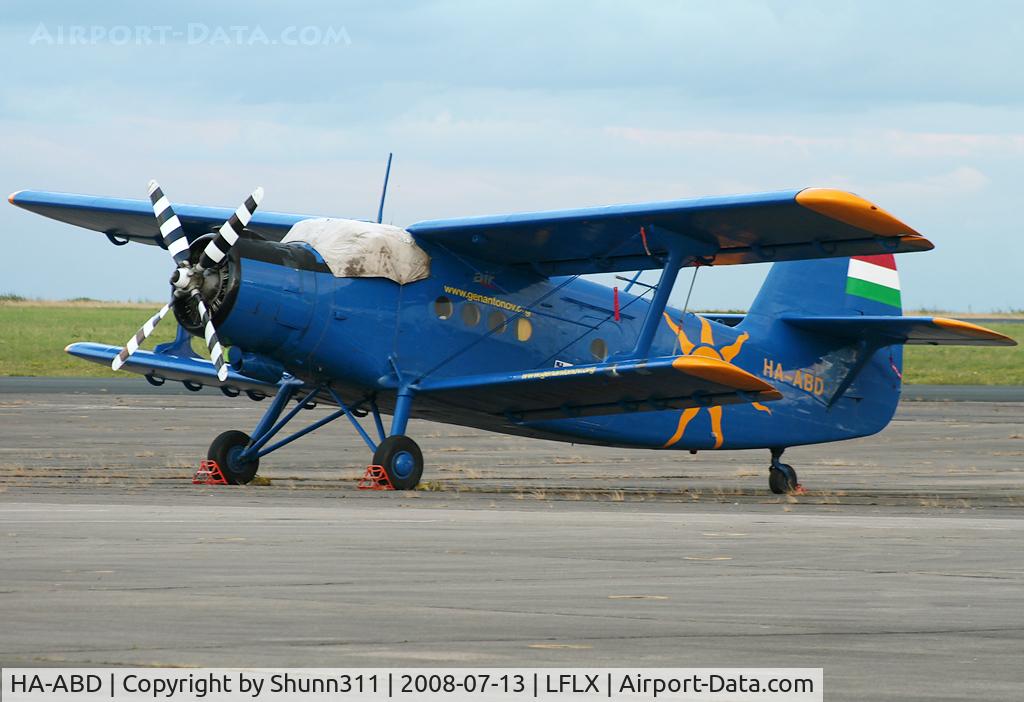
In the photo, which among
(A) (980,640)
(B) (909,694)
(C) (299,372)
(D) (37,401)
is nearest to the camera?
(B) (909,694)

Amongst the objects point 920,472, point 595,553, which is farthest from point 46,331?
point 595,553

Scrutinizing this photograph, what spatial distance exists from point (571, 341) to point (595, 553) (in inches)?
335

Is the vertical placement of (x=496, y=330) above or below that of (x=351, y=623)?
above

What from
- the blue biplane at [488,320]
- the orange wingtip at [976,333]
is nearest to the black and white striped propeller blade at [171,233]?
the blue biplane at [488,320]

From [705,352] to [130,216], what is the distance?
710 centimetres

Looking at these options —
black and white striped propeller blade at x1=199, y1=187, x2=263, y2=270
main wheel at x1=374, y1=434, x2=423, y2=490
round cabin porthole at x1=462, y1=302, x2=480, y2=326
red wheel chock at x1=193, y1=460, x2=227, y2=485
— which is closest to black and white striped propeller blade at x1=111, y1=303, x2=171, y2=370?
black and white striped propeller blade at x1=199, y1=187, x2=263, y2=270

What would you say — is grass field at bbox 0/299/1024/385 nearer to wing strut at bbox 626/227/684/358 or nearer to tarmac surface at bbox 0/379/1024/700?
tarmac surface at bbox 0/379/1024/700

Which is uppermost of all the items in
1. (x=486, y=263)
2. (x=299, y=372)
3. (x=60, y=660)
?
(x=486, y=263)

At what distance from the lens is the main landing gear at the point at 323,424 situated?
1650 cm

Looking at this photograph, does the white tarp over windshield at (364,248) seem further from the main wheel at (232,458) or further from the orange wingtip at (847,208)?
the orange wingtip at (847,208)

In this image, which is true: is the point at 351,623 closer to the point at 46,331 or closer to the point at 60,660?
the point at 60,660

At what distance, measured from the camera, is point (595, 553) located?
1026 centimetres

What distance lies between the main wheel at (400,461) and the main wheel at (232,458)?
1700mm

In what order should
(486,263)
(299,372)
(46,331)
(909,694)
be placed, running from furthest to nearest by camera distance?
(46,331) < (486,263) < (299,372) < (909,694)
